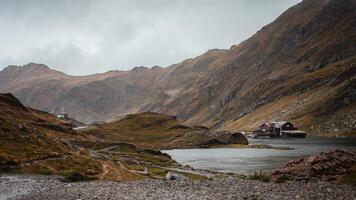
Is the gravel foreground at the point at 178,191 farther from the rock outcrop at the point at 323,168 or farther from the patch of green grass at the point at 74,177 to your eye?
the patch of green grass at the point at 74,177

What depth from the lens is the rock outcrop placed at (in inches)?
2542

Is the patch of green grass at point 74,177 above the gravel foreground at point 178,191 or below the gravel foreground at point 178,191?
above

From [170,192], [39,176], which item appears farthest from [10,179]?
[170,192]

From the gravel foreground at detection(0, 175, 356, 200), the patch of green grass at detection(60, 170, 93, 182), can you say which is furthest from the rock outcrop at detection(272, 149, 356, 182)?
the patch of green grass at detection(60, 170, 93, 182)

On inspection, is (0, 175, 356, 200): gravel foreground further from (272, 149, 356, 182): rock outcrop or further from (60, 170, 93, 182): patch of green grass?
(60, 170, 93, 182): patch of green grass

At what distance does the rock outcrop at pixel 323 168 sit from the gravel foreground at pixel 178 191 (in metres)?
4.80

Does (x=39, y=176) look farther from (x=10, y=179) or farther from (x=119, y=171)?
(x=119, y=171)

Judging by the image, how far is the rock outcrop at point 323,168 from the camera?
64562 millimetres

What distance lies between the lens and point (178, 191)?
57.7 m

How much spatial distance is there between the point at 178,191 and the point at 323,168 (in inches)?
922

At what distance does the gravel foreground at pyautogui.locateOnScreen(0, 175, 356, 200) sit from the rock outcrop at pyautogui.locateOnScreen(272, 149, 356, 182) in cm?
480

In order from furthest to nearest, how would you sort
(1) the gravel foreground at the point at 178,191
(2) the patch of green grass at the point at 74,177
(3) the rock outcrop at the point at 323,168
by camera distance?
(2) the patch of green grass at the point at 74,177
(3) the rock outcrop at the point at 323,168
(1) the gravel foreground at the point at 178,191

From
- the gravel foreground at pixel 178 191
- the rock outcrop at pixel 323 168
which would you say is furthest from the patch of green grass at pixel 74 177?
the rock outcrop at pixel 323 168

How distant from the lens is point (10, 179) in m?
74.9
